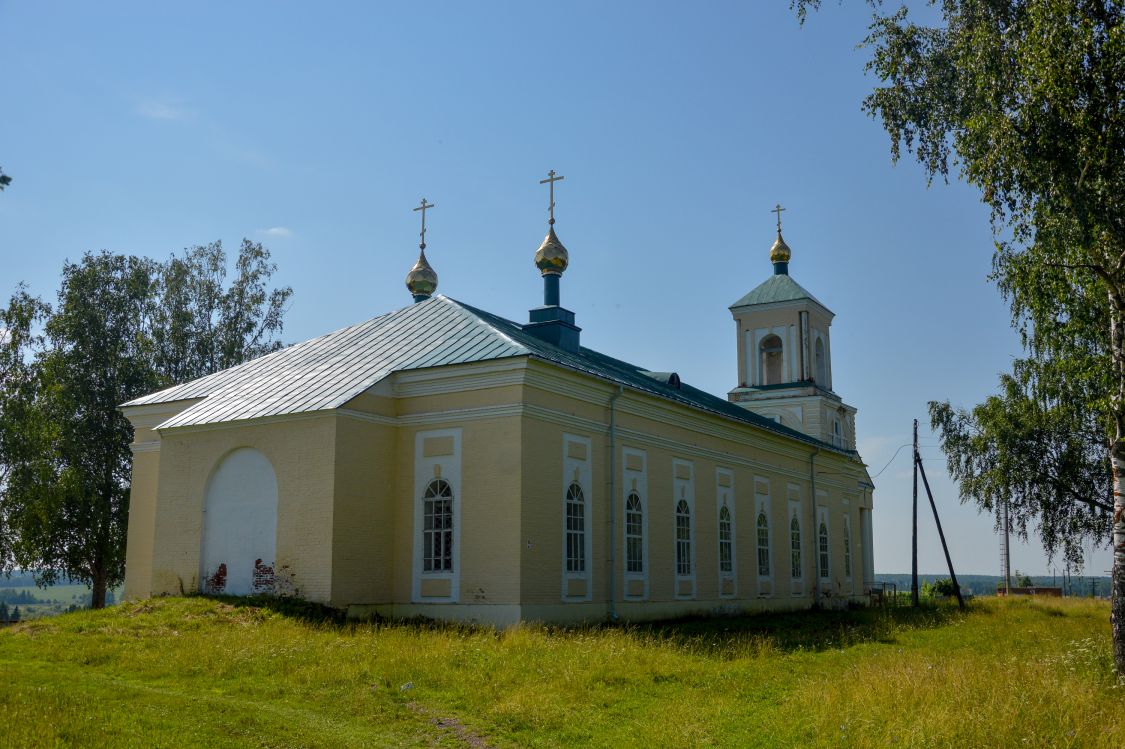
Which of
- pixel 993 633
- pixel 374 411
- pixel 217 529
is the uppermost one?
pixel 374 411

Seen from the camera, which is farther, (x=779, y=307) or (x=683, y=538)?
(x=779, y=307)

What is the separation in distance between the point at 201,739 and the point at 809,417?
Result: 29050mm

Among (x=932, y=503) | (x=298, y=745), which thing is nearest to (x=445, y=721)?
(x=298, y=745)

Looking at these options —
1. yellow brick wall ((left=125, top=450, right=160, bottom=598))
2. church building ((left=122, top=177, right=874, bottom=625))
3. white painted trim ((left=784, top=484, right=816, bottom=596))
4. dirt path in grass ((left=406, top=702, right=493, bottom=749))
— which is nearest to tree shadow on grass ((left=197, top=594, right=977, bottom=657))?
church building ((left=122, top=177, right=874, bottom=625))

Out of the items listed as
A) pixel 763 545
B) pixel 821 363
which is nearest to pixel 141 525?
pixel 763 545

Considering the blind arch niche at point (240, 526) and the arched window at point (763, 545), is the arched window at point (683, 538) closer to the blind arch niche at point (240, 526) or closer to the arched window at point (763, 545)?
the arched window at point (763, 545)

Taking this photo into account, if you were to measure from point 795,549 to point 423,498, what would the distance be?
15200mm

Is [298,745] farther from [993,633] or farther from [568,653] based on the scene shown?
[993,633]

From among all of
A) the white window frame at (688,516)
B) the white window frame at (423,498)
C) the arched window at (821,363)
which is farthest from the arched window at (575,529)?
the arched window at (821,363)

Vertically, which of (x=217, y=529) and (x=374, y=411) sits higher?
(x=374, y=411)

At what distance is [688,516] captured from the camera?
24031 mm

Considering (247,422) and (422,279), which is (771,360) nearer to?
(422,279)

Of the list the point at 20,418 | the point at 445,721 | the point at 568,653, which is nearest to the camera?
the point at 445,721

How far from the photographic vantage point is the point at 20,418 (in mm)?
27656
